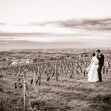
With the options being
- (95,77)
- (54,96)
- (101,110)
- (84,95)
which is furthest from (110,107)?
(95,77)

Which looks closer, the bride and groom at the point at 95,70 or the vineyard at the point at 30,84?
the vineyard at the point at 30,84

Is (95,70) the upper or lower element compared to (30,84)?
upper

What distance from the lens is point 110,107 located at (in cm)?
1066

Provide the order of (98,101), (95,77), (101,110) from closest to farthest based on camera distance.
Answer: (101,110), (98,101), (95,77)

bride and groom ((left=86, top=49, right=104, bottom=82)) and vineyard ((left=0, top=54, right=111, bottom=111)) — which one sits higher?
bride and groom ((left=86, top=49, right=104, bottom=82))

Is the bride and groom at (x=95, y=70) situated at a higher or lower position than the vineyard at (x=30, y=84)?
higher

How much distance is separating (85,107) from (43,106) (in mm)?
2051

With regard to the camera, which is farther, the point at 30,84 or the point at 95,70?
the point at 30,84

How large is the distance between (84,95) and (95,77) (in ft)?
17.0

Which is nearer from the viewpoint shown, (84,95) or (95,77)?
(84,95)

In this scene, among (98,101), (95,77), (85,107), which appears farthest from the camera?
(95,77)

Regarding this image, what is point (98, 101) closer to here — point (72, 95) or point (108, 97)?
point (108, 97)

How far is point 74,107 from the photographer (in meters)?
11.1

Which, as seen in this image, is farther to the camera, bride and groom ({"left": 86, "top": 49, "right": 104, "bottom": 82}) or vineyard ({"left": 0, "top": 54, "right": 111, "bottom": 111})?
bride and groom ({"left": 86, "top": 49, "right": 104, "bottom": 82})
